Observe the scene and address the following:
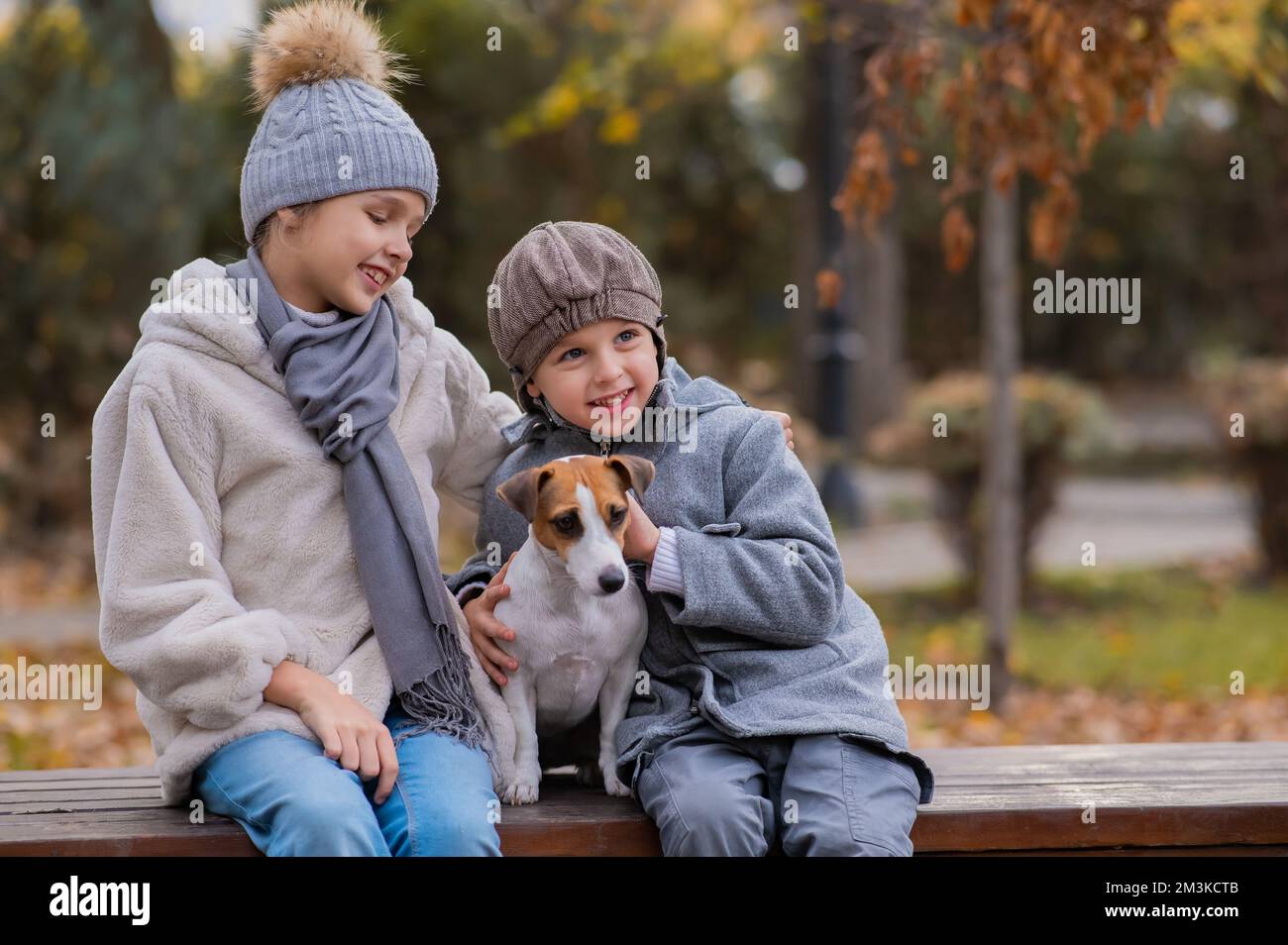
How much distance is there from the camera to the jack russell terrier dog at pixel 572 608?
262cm

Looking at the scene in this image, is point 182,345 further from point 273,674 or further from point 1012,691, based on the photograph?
point 1012,691

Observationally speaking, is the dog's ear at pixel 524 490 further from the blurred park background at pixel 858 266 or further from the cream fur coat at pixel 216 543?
the blurred park background at pixel 858 266

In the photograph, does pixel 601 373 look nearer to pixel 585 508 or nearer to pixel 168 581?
pixel 585 508

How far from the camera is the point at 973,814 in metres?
2.88

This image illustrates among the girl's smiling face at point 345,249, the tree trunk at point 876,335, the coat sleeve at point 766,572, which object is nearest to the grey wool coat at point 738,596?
the coat sleeve at point 766,572

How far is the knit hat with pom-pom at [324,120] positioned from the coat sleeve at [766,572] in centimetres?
95

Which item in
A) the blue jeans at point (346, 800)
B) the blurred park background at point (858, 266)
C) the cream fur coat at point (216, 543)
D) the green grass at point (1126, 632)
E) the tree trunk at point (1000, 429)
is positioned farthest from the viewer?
the green grass at point (1126, 632)

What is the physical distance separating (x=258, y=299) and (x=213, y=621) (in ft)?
2.25

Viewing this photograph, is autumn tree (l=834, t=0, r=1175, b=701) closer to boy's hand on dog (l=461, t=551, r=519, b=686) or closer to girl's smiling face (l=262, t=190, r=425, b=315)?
girl's smiling face (l=262, t=190, r=425, b=315)

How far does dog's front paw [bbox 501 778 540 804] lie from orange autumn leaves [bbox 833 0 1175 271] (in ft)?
8.31

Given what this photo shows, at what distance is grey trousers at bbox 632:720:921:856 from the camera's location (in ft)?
8.50

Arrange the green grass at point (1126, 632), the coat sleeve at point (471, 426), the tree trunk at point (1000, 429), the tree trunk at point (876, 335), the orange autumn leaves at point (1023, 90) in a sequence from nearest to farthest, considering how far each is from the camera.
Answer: the coat sleeve at point (471, 426) < the orange autumn leaves at point (1023, 90) < the tree trunk at point (1000, 429) < the green grass at point (1126, 632) < the tree trunk at point (876, 335)

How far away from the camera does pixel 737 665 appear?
111 inches

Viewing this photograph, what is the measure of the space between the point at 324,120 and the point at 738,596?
1284 millimetres
